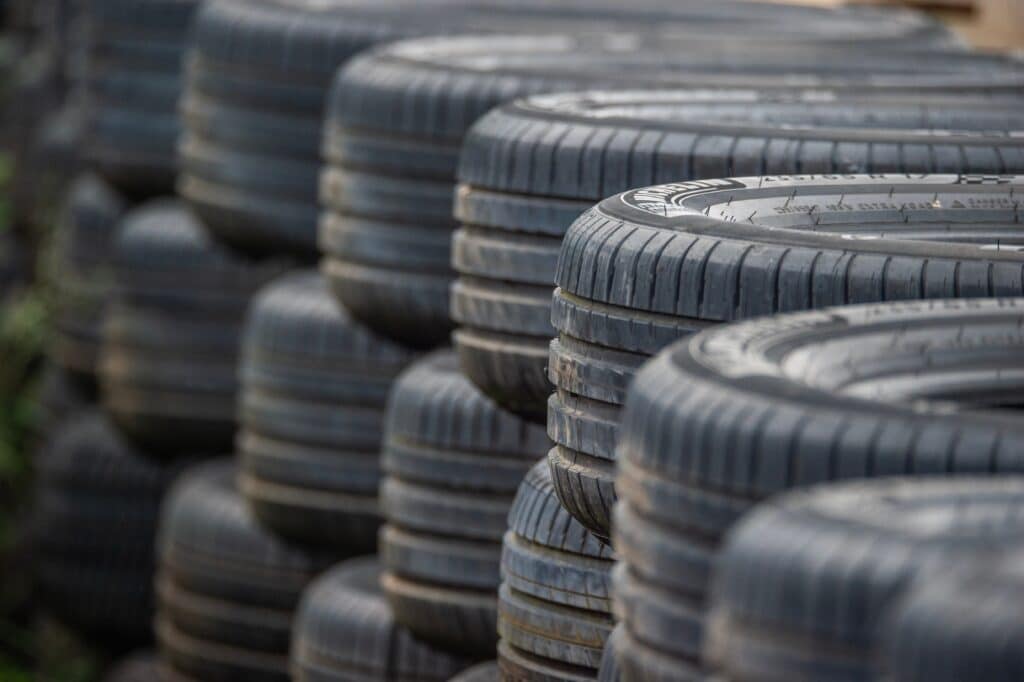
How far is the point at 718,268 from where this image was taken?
3.22 meters

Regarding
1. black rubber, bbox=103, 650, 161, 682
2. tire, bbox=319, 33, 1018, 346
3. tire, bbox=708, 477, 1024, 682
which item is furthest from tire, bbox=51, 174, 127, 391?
tire, bbox=708, 477, 1024, 682

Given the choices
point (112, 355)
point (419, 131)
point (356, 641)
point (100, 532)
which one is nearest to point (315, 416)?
point (356, 641)

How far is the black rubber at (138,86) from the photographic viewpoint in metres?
8.20

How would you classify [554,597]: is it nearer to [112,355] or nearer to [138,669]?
[112,355]

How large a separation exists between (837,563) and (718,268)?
125 cm

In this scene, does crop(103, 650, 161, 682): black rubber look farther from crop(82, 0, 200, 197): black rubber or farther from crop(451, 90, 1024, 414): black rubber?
crop(451, 90, 1024, 414): black rubber

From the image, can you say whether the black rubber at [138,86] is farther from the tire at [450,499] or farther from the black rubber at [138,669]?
the tire at [450,499]

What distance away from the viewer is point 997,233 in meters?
3.74

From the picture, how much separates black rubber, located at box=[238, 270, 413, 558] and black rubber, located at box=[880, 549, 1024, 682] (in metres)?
3.97

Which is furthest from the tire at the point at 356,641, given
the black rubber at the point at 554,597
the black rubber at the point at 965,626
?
the black rubber at the point at 965,626

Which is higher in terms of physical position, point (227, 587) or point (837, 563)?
point (837, 563)

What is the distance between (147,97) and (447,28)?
2.05 m

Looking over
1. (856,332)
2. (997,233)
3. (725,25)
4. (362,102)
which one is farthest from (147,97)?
(856,332)

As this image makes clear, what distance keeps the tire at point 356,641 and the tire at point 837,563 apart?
3056 millimetres
